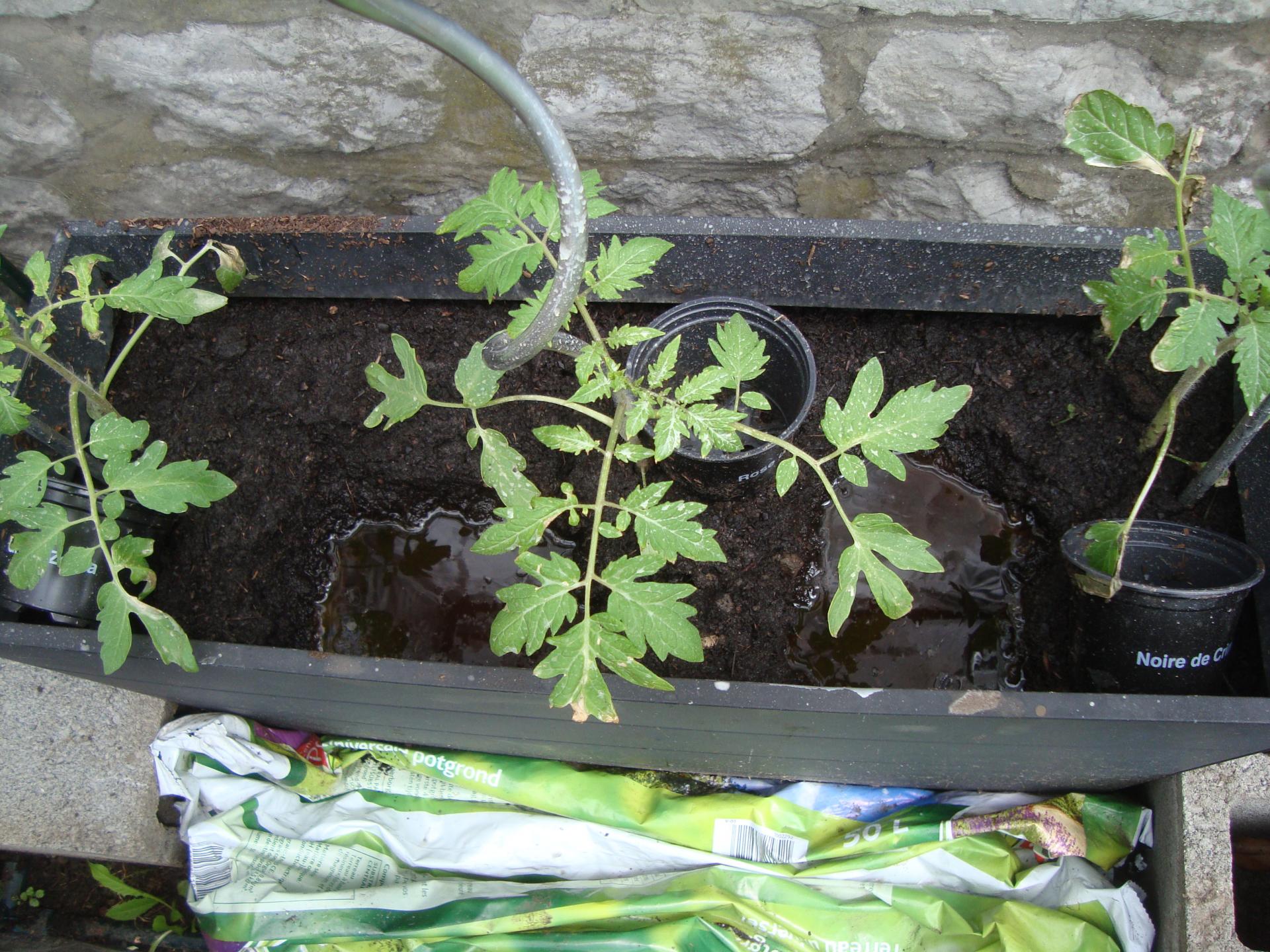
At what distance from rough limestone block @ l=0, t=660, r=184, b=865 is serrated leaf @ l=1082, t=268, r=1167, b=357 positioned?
162cm

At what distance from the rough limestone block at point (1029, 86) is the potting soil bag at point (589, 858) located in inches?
43.3

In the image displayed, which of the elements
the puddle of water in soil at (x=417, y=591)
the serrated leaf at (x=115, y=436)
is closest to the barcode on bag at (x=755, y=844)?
the puddle of water in soil at (x=417, y=591)

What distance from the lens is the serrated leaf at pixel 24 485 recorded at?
0.99 meters

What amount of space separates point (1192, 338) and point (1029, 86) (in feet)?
1.92

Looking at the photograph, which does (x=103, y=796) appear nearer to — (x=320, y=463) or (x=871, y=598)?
(x=320, y=463)

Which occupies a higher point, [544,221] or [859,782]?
[544,221]

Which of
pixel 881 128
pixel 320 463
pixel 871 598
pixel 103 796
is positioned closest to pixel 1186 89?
pixel 881 128

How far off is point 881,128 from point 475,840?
139 cm

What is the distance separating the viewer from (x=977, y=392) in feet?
4.36

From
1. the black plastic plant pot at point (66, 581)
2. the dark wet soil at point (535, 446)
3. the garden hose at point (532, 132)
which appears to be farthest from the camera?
the dark wet soil at point (535, 446)

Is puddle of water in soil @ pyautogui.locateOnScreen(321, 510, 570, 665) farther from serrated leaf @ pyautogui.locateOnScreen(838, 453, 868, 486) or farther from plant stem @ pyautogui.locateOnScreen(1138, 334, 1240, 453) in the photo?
plant stem @ pyautogui.locateOnScreen(1138, 334, 1240, 453)

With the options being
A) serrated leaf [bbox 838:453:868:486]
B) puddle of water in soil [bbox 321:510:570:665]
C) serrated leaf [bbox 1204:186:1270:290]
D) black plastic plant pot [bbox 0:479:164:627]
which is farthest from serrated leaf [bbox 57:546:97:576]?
serrated leaf [bbox 1204:186:1270:290]

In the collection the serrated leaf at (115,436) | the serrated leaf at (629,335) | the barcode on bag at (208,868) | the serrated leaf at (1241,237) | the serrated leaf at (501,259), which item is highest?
the serrated leaf at (1241,237)

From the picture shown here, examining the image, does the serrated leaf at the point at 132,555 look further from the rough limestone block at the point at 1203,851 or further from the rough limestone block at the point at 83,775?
the rough limestone block at the point at 1203,851
